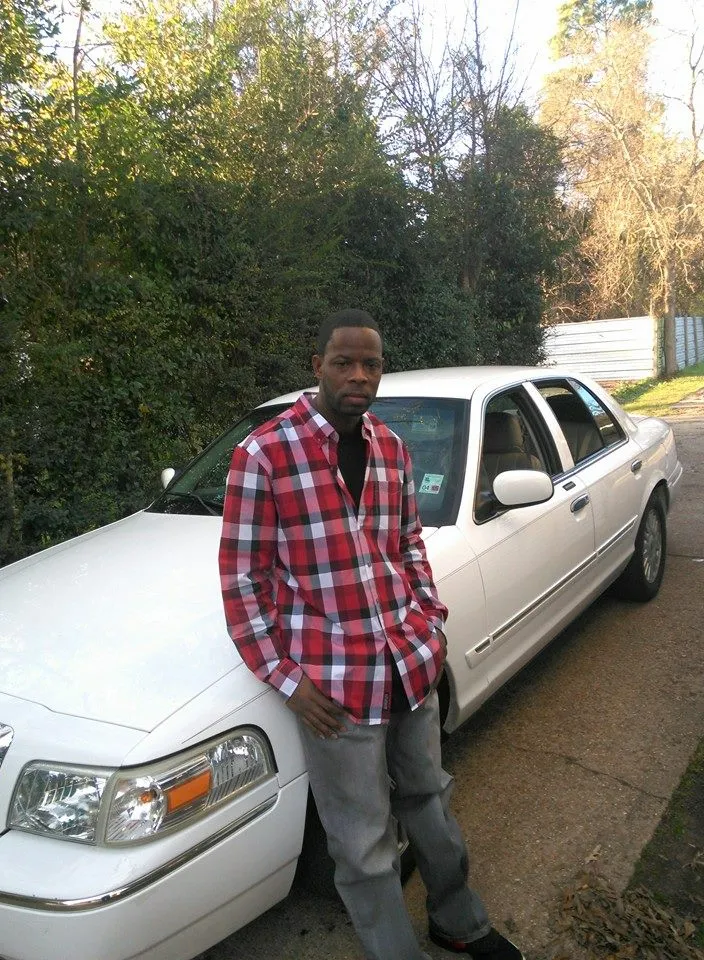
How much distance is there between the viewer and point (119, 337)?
6.92 m

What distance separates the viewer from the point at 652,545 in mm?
5289

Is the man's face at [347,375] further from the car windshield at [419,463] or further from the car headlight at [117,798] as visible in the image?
the car windshield at [419,463]

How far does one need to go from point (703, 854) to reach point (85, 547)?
2.56 metres

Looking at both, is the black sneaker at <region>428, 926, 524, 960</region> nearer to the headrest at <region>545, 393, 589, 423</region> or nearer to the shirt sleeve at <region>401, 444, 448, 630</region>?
the shirt sleeve at <region>401, 444, 448, 630</region>

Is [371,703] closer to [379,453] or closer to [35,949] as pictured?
[379,453]

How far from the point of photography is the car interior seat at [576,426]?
452 centimetres

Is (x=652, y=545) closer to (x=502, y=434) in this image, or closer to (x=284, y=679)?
(x=502, y=434)

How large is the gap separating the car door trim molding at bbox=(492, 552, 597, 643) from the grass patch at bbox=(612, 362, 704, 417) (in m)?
11.0

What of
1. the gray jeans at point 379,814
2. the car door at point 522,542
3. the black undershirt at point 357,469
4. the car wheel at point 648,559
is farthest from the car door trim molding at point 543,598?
the black undershirt at point 357,469

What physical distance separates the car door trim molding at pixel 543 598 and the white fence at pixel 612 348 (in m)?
18.5

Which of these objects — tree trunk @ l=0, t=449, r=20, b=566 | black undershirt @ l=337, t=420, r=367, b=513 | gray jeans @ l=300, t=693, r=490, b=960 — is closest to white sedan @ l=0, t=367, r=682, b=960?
gray jeans @ l=300, t=693, r=490, b=960

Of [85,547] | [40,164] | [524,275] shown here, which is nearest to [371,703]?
[85,547]

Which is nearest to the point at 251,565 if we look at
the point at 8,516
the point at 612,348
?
the point at 8,516

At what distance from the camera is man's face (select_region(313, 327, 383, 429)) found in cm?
215
